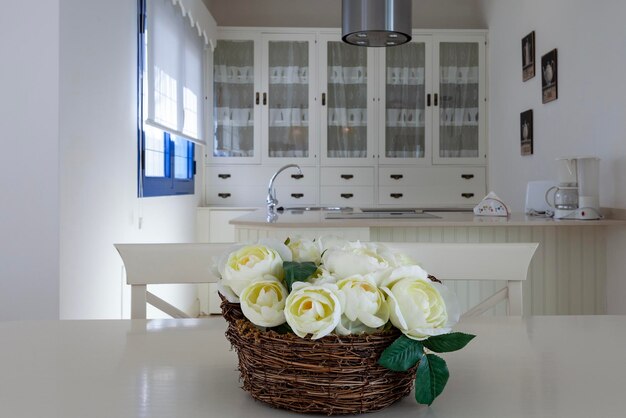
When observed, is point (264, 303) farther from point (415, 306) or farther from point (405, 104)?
point (405, 104)

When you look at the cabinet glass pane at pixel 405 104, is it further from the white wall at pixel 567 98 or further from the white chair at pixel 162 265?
the white chair at pixel 162 265

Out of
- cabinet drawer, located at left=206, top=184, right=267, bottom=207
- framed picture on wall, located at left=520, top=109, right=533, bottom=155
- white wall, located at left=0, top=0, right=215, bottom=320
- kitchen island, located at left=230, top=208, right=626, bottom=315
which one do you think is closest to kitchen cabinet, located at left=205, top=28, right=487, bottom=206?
cabinet drawer, located at left=206, top=184, right=267, bottom=207

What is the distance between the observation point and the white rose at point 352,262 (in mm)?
664

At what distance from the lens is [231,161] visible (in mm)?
5207

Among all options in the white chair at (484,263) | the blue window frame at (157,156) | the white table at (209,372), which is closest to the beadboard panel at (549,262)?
the blue window frame at (157,156)

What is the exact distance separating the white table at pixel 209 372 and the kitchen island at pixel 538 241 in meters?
1.86

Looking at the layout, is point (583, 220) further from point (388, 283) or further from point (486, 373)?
point (388, 283)

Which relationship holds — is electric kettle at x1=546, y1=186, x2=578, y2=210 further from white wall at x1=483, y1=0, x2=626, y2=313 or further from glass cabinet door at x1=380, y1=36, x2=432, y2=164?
glass cabinet door at x1=380, y1=36, x2=432, y2=164

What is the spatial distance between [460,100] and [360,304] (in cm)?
486

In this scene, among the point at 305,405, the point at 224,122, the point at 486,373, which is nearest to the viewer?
the point at 305,405

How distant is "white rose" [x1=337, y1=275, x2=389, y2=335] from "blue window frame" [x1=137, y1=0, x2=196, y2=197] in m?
2.89

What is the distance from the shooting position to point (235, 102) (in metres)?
5.23

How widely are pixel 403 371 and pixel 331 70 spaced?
4.76 metres

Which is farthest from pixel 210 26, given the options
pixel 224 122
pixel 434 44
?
pixel 434 44
